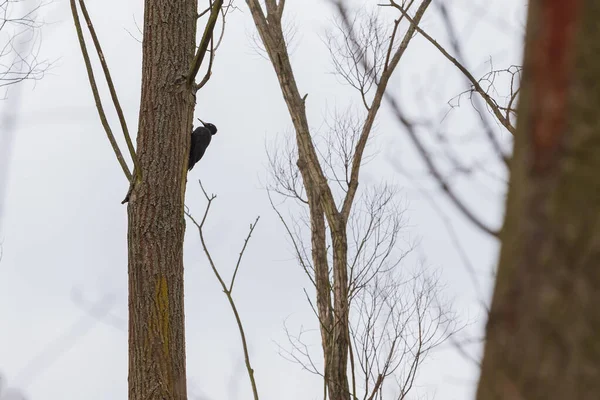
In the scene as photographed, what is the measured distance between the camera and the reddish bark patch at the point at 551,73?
48cm

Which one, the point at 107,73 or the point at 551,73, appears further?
the point at 107,73

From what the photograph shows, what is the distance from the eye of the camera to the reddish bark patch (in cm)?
48

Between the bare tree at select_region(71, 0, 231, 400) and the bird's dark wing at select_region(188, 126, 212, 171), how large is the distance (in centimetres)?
196

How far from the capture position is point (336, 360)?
303cm

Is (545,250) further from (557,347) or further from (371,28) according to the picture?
(371,28)

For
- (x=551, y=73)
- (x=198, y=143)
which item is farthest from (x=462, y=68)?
(x=198, y=143)

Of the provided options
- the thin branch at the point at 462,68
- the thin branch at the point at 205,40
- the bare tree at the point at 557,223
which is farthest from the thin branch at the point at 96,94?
the bare tree at the point at 557,223

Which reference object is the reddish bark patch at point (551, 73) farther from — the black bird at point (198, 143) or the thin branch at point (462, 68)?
the black bird at point (198, 143)

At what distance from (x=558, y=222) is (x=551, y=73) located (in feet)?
0.35

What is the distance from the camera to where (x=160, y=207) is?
2434 millimetres

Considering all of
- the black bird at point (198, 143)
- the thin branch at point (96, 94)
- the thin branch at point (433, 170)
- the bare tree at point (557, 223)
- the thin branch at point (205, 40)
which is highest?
the black bird at point (198, 143)

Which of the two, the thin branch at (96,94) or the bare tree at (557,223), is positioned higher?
the thin branch at (96,94)

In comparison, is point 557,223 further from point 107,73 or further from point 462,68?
point 107,73

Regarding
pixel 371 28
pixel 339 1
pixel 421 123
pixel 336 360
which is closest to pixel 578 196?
pixel 339 1
